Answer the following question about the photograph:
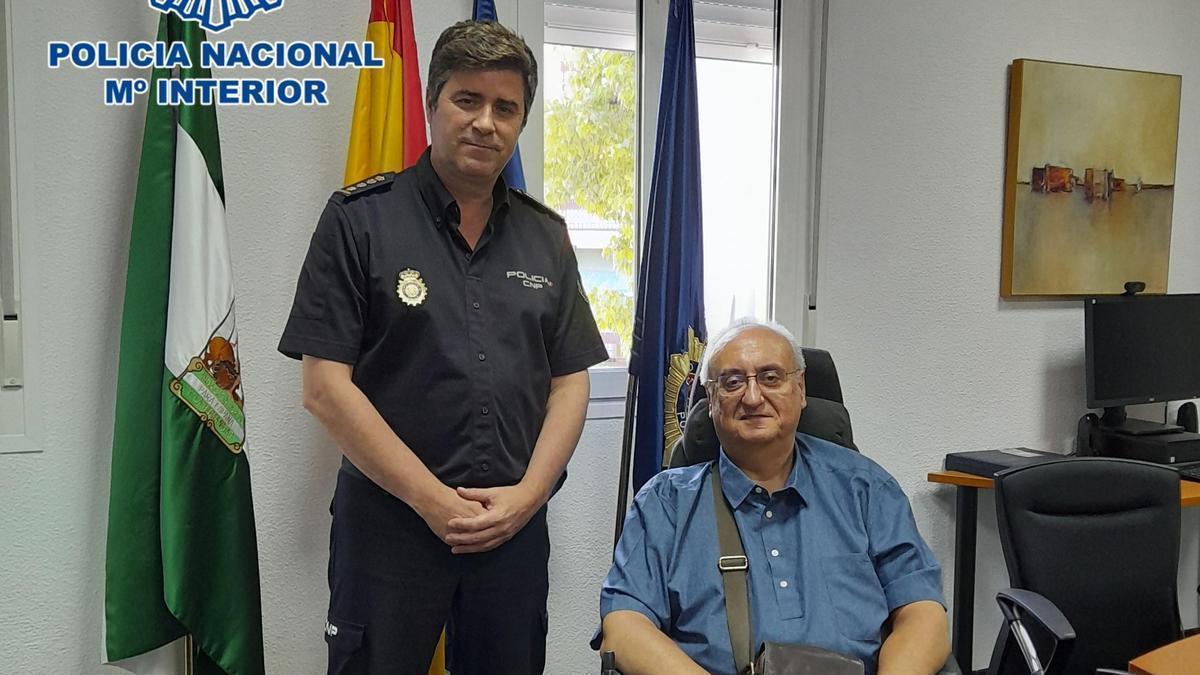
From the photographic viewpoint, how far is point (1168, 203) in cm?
335

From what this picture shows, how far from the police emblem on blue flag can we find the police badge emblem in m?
0.92

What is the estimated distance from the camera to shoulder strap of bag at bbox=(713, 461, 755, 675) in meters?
1.59

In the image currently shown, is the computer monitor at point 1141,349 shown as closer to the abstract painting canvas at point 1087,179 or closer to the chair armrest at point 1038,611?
the abstract painting canvas at point 1087,179

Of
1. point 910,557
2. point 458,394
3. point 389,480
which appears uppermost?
point 458,394

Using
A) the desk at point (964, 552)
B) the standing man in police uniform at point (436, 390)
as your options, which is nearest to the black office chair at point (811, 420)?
the standing man in police uniform at point (436, 390)

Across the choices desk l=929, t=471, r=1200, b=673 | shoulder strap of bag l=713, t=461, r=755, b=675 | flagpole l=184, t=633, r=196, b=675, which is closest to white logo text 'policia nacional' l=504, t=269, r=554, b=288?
shoulder strap of bag l=713, t=461, r=755, b=675

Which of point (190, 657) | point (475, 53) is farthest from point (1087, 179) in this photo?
point (190, 657)

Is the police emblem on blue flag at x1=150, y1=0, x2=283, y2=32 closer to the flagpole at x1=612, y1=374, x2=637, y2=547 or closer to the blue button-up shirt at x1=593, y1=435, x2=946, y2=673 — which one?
the flagpole at x1=612, y1=374, x2=637, y2=547

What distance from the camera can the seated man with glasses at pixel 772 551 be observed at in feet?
5.26

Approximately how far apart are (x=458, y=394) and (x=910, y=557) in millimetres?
872

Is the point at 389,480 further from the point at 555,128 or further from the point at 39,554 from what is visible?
the point at 555,128

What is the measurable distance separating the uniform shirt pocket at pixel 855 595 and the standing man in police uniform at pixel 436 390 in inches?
21.6

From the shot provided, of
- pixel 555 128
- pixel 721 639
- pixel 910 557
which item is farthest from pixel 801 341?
pixel 721 639

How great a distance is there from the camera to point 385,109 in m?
2.18
